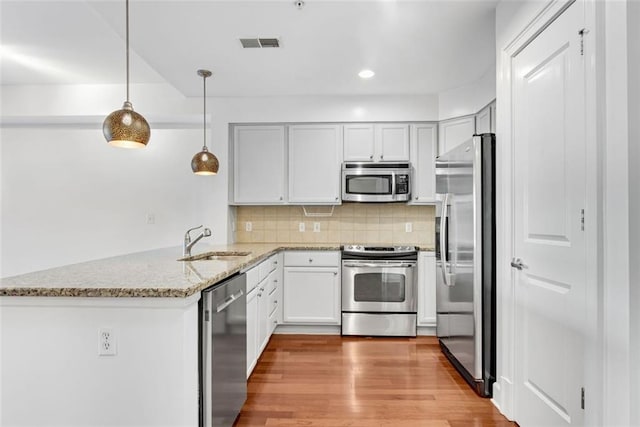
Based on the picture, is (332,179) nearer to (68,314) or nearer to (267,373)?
(267,373)

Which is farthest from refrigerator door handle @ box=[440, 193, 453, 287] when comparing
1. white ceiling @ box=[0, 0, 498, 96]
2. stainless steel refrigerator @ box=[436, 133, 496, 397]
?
white ceiling @ box=[0, 0, 498, 96]

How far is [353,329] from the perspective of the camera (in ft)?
12.0

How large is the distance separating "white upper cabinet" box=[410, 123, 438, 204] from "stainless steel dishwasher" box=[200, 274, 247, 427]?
7.70ft

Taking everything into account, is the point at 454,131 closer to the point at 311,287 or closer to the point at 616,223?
the point at 311,287

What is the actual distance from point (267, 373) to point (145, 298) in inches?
63.2

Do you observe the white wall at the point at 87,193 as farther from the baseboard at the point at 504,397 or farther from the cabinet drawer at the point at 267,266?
the baseboard at the point at 504,397

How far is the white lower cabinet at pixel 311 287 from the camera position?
12.1 ft

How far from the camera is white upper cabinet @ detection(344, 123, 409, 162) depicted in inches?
154

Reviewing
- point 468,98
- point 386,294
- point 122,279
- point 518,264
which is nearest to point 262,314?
point 386,294

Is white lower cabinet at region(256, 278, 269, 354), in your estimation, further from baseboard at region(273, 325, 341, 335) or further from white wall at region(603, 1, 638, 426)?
white wall at region(603, 1, 638, 426)

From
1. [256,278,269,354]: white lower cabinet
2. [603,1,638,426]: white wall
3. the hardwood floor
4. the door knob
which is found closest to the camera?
[603,1,638,426]: white wall

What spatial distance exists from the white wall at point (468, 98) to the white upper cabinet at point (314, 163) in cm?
111

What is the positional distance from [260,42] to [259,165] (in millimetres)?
1504

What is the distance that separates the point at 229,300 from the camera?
1.89 m
